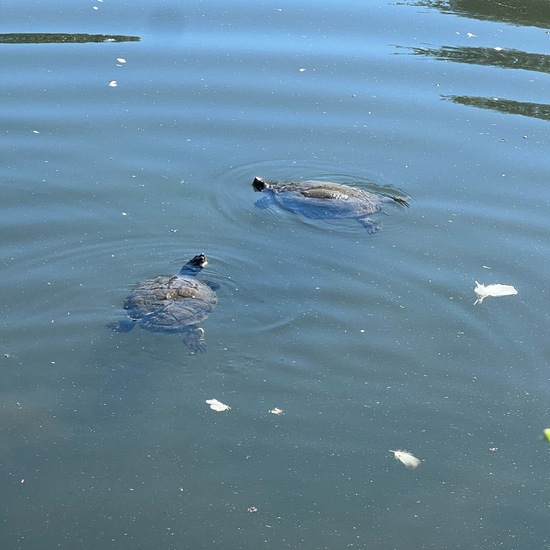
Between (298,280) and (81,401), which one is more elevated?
(298,280)

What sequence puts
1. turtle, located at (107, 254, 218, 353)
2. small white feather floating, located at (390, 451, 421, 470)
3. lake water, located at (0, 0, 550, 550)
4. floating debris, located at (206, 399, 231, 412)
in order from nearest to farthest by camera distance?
lake water, located at (0, 0, 550, 550), small white feather floating, located at (390, 451, 421, 470), floating debris, located at (206, 399, 231, 412), turtle, located at (107, 254, 218, 353)

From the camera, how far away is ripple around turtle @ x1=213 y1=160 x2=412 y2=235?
775cm

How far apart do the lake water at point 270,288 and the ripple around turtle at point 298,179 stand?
3cm

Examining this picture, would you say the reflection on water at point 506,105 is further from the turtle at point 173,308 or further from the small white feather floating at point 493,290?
the turtle at point 173,308

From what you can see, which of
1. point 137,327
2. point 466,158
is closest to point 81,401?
point 137,327

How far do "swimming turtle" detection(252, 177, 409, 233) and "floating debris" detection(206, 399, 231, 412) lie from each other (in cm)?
253

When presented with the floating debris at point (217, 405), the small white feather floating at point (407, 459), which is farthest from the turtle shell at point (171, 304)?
the small white feather floating at point (407, 459)

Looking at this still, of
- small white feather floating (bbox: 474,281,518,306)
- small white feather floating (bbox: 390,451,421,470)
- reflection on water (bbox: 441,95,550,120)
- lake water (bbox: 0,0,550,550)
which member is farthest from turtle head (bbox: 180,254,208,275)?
reflection on water (bbox: 441,95,550,120)

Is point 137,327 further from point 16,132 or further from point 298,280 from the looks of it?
point 16,132

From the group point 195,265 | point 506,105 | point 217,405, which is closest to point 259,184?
point 195,265

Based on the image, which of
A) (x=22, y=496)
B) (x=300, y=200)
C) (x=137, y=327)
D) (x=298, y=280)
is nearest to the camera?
(x=22, y=496)

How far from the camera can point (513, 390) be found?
600 centimetres

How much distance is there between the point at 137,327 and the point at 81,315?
416 mm

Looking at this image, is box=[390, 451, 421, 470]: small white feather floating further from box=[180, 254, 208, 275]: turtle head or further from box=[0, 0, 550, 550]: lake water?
box=[180, 254, 208, 275]: turtle head
